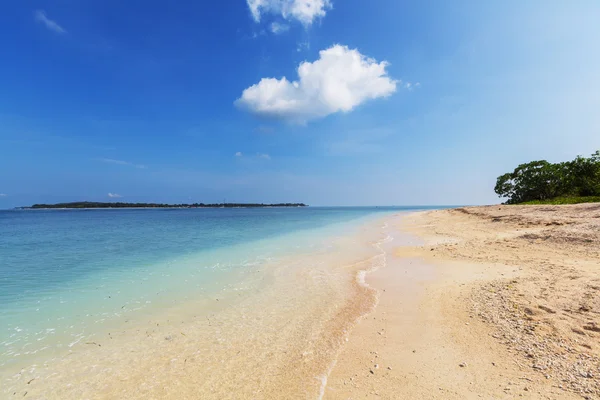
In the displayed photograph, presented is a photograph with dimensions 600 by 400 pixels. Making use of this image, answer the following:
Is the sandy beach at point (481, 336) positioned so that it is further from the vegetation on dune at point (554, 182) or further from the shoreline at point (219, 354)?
the vegetation on dune at point (554, 182)

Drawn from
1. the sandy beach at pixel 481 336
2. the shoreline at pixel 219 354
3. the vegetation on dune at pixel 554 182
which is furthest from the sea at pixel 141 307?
the vegetation on dune at pixel 554 182

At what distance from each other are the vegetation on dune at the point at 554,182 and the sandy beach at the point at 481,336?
141 feet

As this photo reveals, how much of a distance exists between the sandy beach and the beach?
0.02 meters

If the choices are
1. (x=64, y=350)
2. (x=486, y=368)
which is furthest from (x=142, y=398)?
(x=486, y=368)

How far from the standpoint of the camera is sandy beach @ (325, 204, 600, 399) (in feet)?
12.3

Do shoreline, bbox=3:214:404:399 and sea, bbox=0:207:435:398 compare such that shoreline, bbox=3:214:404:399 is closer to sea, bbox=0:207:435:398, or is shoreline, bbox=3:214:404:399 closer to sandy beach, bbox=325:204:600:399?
sea, bbox=0:207:435:398

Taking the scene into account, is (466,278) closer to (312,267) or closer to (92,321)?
(312,267)

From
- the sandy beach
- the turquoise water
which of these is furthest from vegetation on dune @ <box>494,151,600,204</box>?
the turquoise water

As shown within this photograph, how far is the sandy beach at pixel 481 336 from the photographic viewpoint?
3.74 meters

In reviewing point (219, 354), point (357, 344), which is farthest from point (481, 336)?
point (219, 354)

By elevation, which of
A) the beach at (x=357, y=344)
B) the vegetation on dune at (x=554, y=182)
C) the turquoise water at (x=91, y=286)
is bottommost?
the turquoise water at (x=91, y=286)

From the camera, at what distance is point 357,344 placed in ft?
17.1

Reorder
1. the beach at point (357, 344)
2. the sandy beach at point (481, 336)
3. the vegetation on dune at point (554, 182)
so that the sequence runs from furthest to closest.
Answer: the vegetation on dune at point (554, 182), the beach at point (357, 344), the sandy beach at point (481, 336)

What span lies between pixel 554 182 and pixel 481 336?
221 feet
